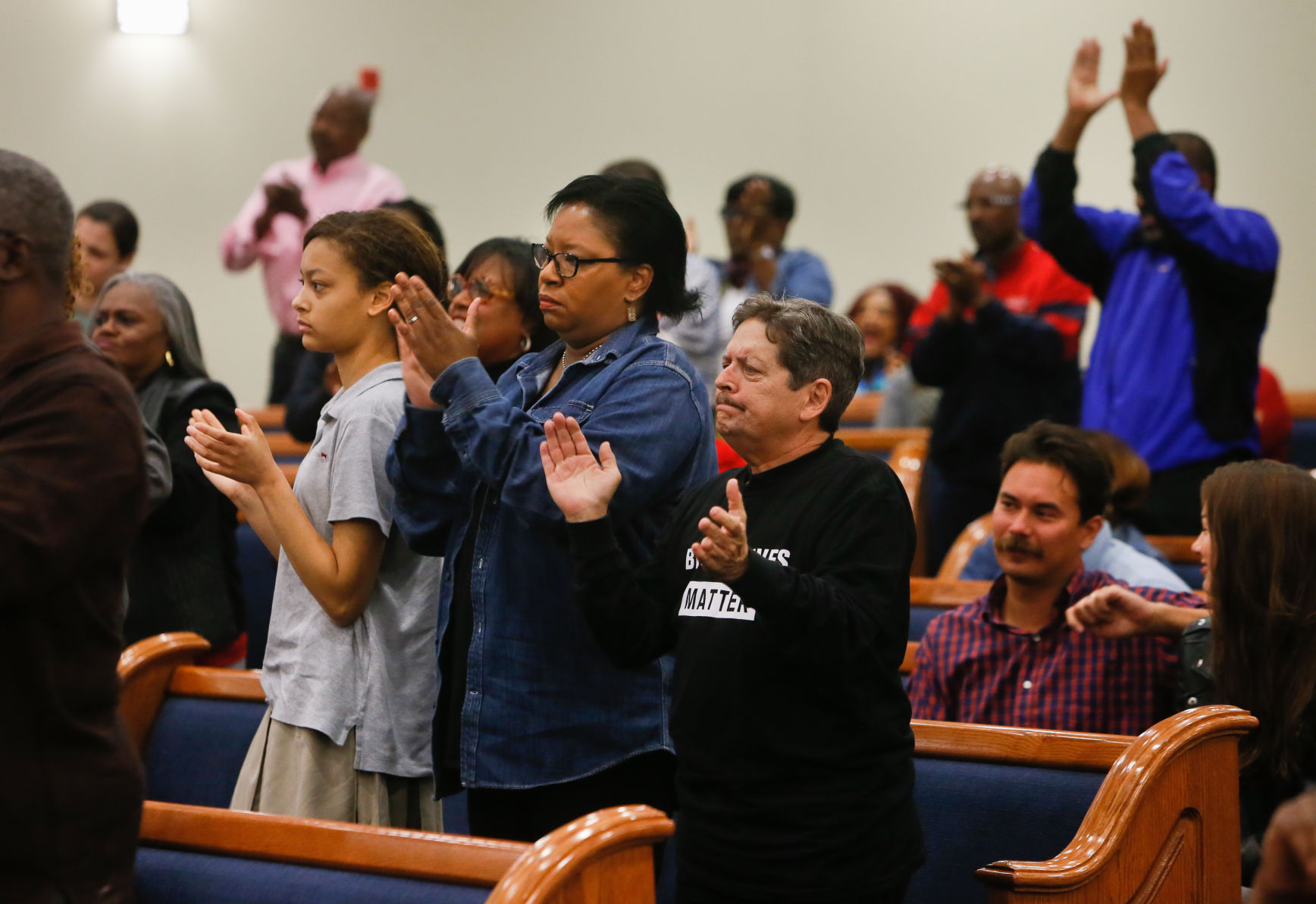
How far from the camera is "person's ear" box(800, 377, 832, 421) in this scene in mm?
1770

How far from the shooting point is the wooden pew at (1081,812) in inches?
72.7

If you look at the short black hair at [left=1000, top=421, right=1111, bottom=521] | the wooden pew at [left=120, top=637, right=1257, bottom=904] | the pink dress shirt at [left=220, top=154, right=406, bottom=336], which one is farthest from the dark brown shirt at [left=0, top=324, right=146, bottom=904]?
the pink dress shirt at [left=220, top=154, right=406, bottom=336]

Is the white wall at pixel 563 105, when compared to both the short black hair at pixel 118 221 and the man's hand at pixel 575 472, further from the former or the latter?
the man's hand at pixel 575 472

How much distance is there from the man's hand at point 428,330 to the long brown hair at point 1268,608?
3.94 feet

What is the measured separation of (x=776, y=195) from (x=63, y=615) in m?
3.45

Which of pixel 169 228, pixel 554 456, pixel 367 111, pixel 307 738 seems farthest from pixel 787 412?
pixel 169 228

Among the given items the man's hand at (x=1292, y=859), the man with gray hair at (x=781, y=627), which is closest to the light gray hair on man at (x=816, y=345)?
the man with gray hair at (x=781, y=627)

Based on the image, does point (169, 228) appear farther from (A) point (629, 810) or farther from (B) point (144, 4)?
(A) point (629, 810)

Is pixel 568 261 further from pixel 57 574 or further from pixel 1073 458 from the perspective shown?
pixel 1073 458

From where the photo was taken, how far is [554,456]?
1759mm

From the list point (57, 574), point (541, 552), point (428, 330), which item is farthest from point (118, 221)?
point (57, 574)

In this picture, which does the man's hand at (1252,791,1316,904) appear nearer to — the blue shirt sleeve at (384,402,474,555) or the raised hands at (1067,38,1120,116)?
the blue shirt sleeve at (384,402,474,555)

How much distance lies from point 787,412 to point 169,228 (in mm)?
6150

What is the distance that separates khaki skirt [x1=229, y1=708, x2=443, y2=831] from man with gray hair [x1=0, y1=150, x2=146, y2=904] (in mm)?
706
